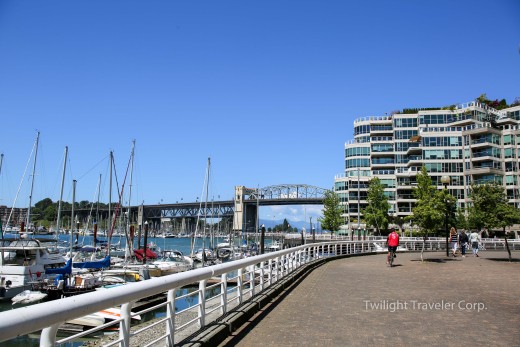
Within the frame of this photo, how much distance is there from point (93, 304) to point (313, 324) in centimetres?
526

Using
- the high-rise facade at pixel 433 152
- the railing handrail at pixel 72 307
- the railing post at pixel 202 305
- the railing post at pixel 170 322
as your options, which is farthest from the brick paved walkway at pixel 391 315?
the high-rise facade at pixel 433 152

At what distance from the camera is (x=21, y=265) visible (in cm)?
2838

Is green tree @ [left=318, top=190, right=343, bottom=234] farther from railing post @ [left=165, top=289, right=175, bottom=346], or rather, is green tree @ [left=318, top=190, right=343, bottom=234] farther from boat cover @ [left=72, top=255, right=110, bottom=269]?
railing post @ [left=165, top=289, right=175, bottom=346]

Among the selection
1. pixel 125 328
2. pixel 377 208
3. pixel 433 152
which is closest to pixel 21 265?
pixel 125 328

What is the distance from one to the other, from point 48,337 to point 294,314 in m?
6.59

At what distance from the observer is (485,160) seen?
79.4 m

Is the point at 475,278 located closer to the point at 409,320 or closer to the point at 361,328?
the point at 409,320

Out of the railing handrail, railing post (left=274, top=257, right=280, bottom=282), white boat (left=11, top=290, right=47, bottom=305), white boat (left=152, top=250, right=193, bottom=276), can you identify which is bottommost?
white boat (left=11, top=290, right=47, bottom=305)

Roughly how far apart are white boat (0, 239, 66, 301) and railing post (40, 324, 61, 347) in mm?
26691

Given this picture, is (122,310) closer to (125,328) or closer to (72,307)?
(125,328)

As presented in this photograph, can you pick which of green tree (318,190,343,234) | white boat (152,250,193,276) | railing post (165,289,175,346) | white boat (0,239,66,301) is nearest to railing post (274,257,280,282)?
railing post (165,289,175,346)

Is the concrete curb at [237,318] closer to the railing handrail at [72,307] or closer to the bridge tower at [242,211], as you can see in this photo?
the railing handrail at [72,307]

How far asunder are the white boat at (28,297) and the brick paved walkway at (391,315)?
16190 mm

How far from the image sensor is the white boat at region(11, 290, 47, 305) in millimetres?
24250
